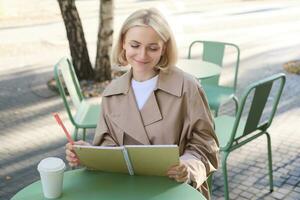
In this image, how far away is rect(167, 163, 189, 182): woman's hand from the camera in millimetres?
1816

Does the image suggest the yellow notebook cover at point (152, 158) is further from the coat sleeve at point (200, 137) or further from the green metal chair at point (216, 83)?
the green metal chair at point (216, 83)

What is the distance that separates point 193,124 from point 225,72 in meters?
5.90

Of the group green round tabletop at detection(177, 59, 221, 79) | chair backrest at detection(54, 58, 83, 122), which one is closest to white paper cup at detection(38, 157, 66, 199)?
chair backrest at detection(54, 58, 83, 122)

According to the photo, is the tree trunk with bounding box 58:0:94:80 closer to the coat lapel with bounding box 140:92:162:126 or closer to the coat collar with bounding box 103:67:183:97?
the coat collar with bounding box 103:67:183:97

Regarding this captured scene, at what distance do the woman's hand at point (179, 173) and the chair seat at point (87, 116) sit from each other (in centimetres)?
211

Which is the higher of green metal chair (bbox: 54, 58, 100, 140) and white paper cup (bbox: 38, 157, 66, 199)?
white paper cup (bbox: 38, 157, 66, 199)

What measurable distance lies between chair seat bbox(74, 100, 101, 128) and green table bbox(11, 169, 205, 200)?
1.97 m

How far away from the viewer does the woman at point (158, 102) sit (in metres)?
1.98

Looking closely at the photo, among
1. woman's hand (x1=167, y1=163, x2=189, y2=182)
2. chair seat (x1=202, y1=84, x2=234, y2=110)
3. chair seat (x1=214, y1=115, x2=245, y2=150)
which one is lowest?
chair seat (x1=202, y1=84, x2=234, y2=110)

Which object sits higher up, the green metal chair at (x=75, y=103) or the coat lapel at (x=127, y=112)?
the coat lapel at (x=127, y=112)

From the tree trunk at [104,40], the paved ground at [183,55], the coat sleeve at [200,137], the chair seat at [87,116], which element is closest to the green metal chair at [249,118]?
the paved ground at [183,55]

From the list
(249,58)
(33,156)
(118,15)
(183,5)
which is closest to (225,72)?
(249,58)

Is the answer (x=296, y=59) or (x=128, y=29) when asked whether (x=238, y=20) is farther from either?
(x=128, y=29)

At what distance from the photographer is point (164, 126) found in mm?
2045
